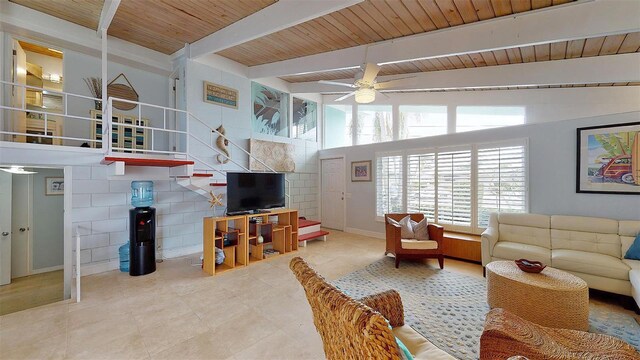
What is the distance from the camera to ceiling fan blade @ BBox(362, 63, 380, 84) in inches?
134

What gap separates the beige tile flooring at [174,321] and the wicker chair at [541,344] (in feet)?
3.89

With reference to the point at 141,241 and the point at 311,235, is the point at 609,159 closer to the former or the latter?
the point at 311,235

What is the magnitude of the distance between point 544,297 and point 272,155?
192 inches

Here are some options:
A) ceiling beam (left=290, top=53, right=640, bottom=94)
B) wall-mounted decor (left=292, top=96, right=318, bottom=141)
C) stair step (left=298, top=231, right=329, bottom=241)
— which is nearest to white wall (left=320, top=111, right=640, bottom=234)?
ceiling beam (left=290, top=53, right=640, bottom=94)

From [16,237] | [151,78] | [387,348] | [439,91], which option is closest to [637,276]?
[387,348]

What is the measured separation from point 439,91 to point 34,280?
7.66 metres

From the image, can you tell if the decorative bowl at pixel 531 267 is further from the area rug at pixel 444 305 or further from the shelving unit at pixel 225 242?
the shelving unit at pixel 225 242

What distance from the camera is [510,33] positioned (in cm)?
289

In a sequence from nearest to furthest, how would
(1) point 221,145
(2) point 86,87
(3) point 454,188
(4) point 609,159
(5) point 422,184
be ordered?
(4) point 609,159
(2) point 86,87
(3) point 454,188
(1) point 221,145
(5) point 422,184

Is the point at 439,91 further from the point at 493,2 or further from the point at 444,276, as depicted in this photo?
the point at 444,276

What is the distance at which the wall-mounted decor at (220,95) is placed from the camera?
4.61 m

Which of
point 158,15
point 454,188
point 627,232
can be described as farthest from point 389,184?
point 158,15

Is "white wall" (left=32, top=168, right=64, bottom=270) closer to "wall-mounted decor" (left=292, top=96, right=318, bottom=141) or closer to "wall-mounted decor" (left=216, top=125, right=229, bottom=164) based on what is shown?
"wall-mounted decor" (left=216, top=125, right=229, bottom=164)

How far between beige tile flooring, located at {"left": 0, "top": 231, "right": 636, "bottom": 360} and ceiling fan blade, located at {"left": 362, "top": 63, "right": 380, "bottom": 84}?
2.82 meters
